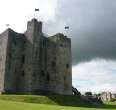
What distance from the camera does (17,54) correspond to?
6506 centimetres

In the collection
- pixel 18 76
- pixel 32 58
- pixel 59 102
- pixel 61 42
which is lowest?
pixel 59 102

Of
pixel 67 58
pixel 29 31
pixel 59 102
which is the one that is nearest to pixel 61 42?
pixel 67 58

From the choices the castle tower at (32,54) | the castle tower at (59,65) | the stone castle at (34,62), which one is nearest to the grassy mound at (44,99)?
the castle tower at (59,65)

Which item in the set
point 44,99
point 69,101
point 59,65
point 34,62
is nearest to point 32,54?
point 34,62

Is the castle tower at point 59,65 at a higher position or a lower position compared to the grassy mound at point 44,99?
higher

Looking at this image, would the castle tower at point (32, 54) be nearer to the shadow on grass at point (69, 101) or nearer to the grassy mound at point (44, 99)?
the shadow on grass at point (69, 101)

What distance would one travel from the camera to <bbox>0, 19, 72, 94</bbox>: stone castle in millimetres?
62688

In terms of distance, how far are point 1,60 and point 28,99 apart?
60.2ft

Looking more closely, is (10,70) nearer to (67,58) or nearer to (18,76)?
(18,76)

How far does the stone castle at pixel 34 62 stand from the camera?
206ft

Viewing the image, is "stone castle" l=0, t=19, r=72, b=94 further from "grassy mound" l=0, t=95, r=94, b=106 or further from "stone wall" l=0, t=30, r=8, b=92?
"grassy mound" l=0, t=95, r=94, b=106

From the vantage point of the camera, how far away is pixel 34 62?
6347 centimetres

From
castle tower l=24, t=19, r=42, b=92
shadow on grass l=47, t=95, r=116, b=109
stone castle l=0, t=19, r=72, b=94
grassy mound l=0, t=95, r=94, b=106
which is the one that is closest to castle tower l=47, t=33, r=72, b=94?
stone castle l=0, t=19, r=72, b=94

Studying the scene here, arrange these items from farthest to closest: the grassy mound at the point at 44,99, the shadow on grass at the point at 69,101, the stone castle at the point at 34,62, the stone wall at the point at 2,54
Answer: the stone castle at the point at 34,62 < the stone wall at the point at 2,54 < the shadow on grass at the point at 69,101 < the grassy mound at the point at 44,99
